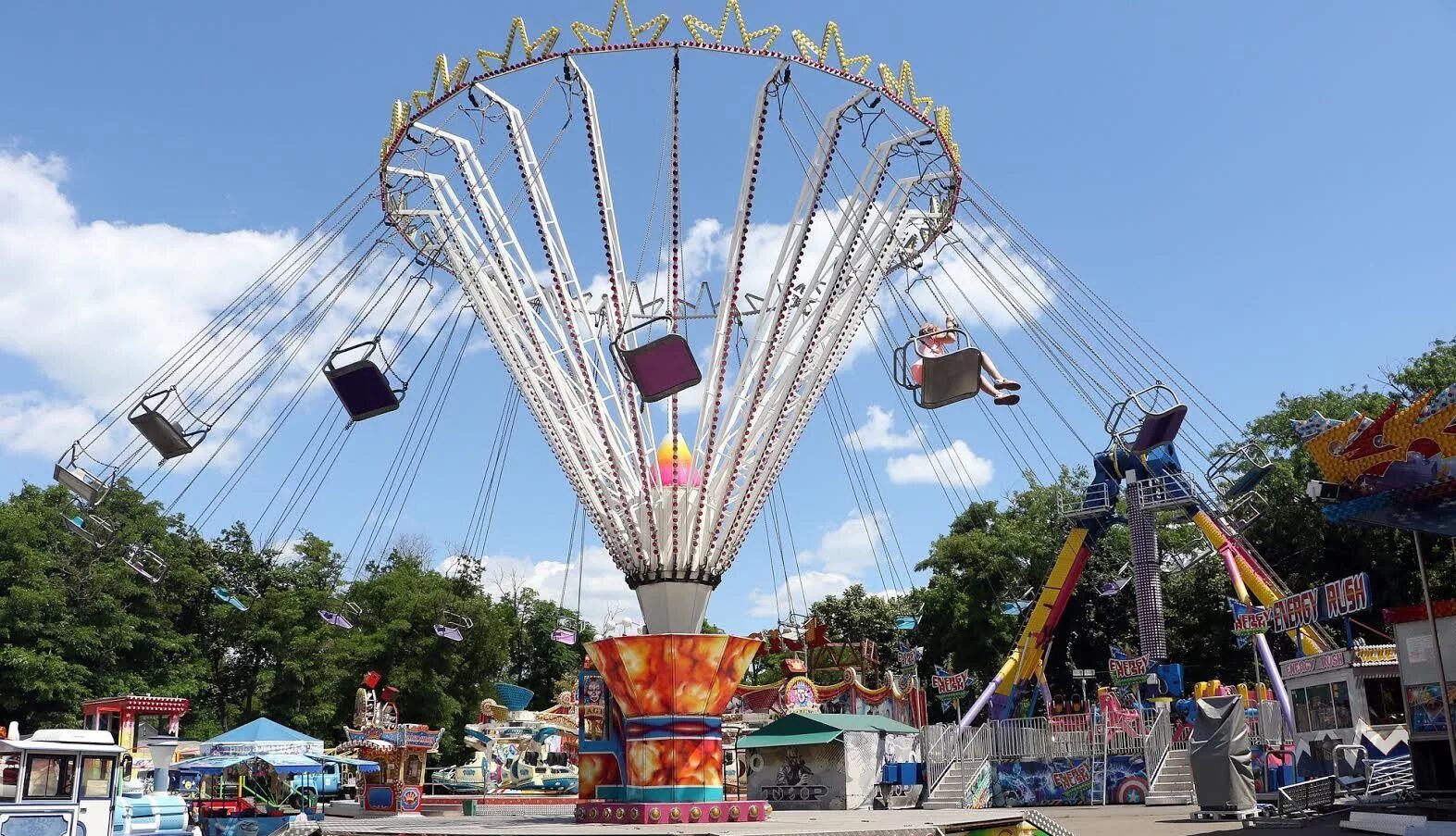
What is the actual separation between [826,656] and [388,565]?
1459 inches

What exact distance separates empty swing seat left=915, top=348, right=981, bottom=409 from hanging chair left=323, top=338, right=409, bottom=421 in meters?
10.7

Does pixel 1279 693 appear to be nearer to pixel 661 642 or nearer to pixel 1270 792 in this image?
pixel 1270 792

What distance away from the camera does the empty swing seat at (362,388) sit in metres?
22.7

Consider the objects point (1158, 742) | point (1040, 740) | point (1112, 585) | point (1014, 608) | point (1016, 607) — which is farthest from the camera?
point (1016, 607)

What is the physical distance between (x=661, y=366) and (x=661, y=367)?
2 centimetres

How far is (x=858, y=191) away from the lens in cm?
2420

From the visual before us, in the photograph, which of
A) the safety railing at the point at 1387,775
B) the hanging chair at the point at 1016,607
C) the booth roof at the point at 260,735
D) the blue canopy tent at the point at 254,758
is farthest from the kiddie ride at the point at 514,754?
the safety railing at the point at 1387,775

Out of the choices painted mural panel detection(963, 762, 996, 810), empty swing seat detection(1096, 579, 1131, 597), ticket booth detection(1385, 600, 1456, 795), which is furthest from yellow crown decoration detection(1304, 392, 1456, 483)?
empty swing seat detection(1096, 579, 1131, 597)

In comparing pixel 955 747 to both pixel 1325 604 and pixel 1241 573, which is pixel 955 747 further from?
pixel 1241 573

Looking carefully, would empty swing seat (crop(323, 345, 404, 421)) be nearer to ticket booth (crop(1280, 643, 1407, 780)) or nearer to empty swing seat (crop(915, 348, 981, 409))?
empty swing seat (crop(915, 348, 981, 409))

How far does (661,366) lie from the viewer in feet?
66.5

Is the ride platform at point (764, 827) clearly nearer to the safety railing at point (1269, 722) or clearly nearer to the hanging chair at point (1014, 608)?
the safety railing at point (1269, 722)

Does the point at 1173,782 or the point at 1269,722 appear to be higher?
the point at 1269,722

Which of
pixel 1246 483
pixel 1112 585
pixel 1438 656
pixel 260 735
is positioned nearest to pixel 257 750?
pixel 260 735
